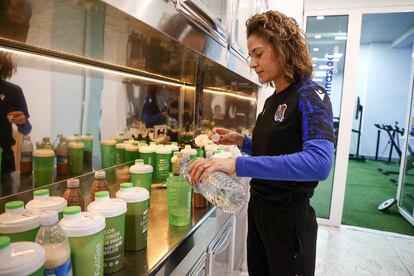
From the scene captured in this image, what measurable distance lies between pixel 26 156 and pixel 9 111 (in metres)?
0.17

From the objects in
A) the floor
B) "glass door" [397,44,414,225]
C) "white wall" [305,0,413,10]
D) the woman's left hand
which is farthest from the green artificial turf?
the woman's left hand

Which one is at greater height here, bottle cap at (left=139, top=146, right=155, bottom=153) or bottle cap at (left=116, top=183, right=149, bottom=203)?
bottle cap at (left=139, top=146, right=155, bottom=153)

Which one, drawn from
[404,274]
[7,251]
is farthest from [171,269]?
[404,274]

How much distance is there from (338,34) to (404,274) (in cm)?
250

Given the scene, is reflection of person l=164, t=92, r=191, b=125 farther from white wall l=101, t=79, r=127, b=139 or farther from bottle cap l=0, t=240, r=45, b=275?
bottle cap l=0, t=240, r=45, b=275

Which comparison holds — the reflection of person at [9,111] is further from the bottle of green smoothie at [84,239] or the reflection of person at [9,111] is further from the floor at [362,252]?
the floor at [362,252]

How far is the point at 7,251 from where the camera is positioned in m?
0.43

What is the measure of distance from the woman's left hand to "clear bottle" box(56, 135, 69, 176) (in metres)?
0.61

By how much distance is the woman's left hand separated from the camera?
0.85 metres

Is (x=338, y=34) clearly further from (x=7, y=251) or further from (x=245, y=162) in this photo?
(x=7, y=251)

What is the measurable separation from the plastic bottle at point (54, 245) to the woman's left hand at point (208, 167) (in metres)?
0.41

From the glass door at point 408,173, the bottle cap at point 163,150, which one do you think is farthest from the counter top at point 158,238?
the glass door at point 408,173

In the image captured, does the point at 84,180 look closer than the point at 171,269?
No

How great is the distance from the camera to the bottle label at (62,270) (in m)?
0.49
